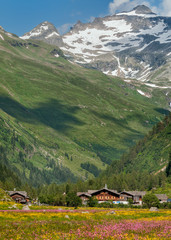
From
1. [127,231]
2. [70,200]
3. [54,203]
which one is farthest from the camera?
[54,203]

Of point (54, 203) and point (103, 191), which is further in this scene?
point (103, 191)

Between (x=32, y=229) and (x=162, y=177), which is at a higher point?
(x=162, y=177)

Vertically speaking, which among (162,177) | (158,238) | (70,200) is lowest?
(158,238)

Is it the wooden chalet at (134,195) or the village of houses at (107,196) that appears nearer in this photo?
the village of houses at (107,196)

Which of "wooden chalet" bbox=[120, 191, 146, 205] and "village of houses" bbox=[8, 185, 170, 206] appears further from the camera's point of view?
"wooden chalet" bbox=[120, 191, 146, 205]

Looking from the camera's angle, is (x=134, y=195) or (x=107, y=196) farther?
(x=134, y=195)

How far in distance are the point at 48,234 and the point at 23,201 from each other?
424ft

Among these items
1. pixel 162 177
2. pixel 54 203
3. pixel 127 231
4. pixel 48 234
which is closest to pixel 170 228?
pixel 127 231

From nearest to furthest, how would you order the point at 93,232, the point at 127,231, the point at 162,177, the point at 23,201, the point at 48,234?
the point at 48,234 < the point at 93,232 < the point at 127,231 < the point at 23,201 < the point at 162,177

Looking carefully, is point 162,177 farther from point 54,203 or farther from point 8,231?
point 8,231

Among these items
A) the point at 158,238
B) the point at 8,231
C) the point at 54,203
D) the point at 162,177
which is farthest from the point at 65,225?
the point at 162,177

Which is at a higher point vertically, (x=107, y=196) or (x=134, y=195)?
(x=134, y=195)

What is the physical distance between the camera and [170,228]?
42.5 metres

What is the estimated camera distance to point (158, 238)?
35719 millimetres
